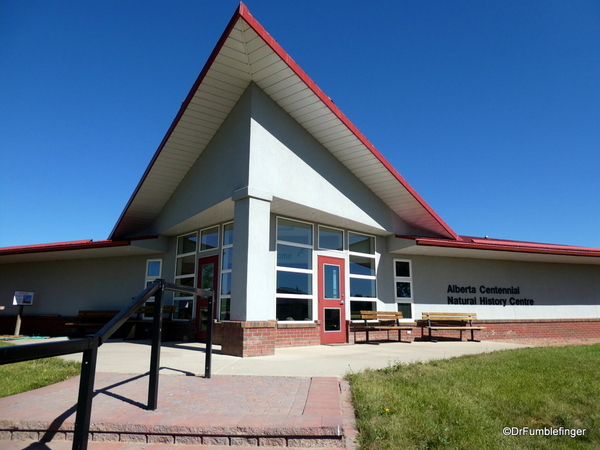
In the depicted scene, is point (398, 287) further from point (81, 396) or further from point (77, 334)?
point (81, 396)

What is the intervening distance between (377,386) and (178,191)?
969 cm

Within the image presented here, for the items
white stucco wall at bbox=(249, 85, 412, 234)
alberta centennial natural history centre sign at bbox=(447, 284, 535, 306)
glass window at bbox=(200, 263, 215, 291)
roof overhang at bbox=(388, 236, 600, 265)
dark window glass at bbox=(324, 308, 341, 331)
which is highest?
white stucco wall at bbox=(249, 85, 412, 234)

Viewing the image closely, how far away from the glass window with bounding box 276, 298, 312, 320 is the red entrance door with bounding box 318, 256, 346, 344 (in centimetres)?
45

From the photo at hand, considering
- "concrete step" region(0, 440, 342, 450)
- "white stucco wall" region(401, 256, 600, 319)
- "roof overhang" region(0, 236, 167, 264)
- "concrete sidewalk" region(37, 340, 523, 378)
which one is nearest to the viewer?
"concrete step" region(0, 440, 342, 450)

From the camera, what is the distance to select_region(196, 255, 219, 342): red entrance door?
1148 centimetres

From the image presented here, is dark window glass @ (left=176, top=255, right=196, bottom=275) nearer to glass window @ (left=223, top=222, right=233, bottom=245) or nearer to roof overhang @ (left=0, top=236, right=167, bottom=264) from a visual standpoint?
roof overhang @ (left=0, top=236, right=167, bottom=264)

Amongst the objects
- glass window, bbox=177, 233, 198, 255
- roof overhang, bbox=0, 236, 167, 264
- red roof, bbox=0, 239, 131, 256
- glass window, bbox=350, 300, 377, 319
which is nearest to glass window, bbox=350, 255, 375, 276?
glass window, bbox=350, 300, 377, 319

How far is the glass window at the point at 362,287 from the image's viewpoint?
12.3 meters

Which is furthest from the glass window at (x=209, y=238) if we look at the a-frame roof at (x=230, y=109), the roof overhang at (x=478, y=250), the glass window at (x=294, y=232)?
the roof overhang at (x=478, y=250)

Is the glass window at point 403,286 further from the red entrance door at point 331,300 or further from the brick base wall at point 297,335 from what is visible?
the brick base wall at point 297,335

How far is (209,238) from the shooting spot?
12.2 m

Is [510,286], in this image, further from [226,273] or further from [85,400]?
[85,400]

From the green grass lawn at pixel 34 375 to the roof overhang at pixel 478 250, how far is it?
9.28 m

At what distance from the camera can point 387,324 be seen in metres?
12.6
